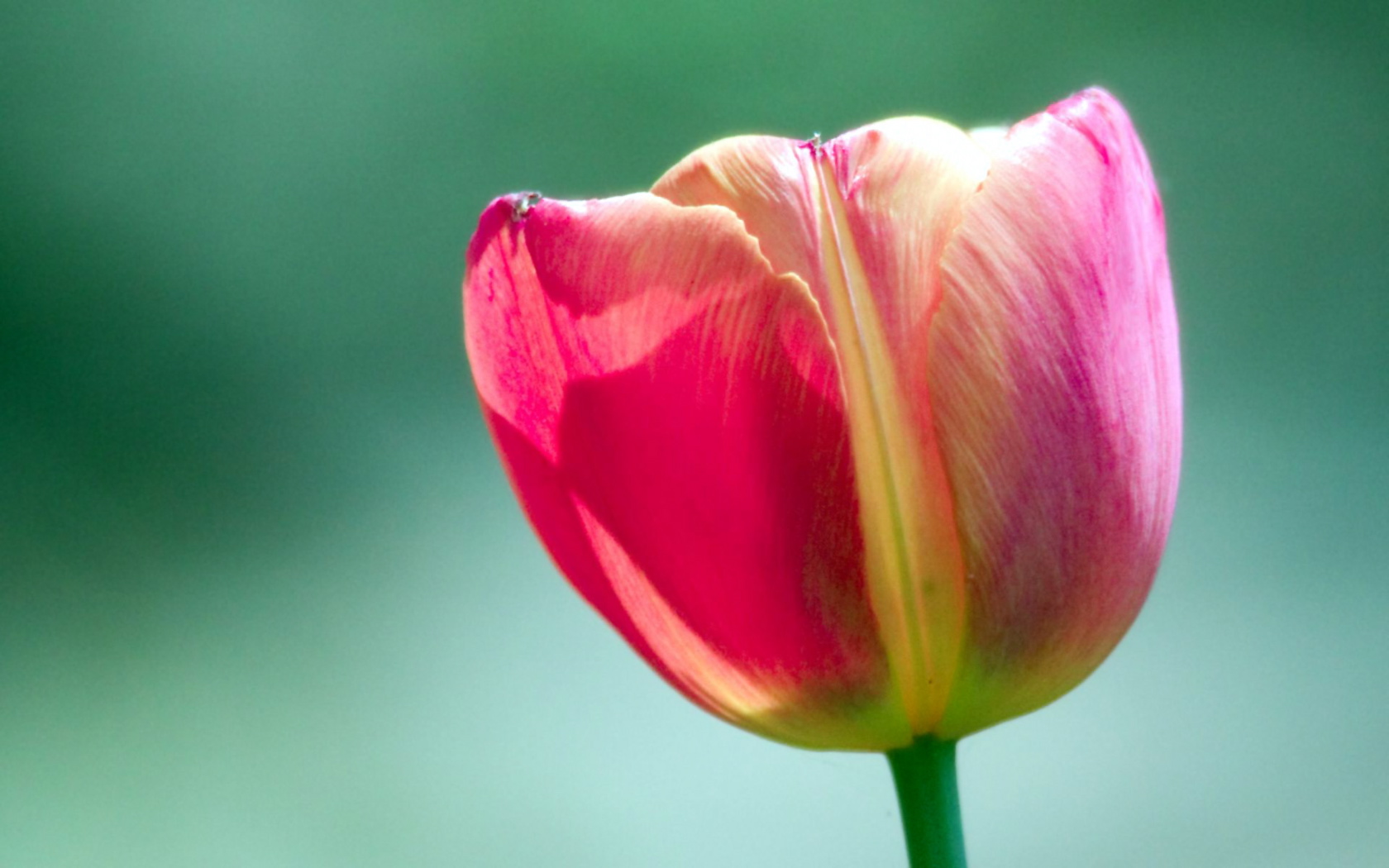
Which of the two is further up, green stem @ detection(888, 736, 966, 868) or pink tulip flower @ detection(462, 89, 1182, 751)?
pink tulip flower @ detection(462, 89, 1182, 751)

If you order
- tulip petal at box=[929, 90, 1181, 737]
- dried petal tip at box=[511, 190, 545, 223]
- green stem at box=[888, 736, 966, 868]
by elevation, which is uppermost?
dried petal tip at box=[511, 190, 545, 223]

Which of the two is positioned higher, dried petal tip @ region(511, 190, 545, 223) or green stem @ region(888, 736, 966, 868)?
dried petal tip @ region(511, 190, 545, 223)
